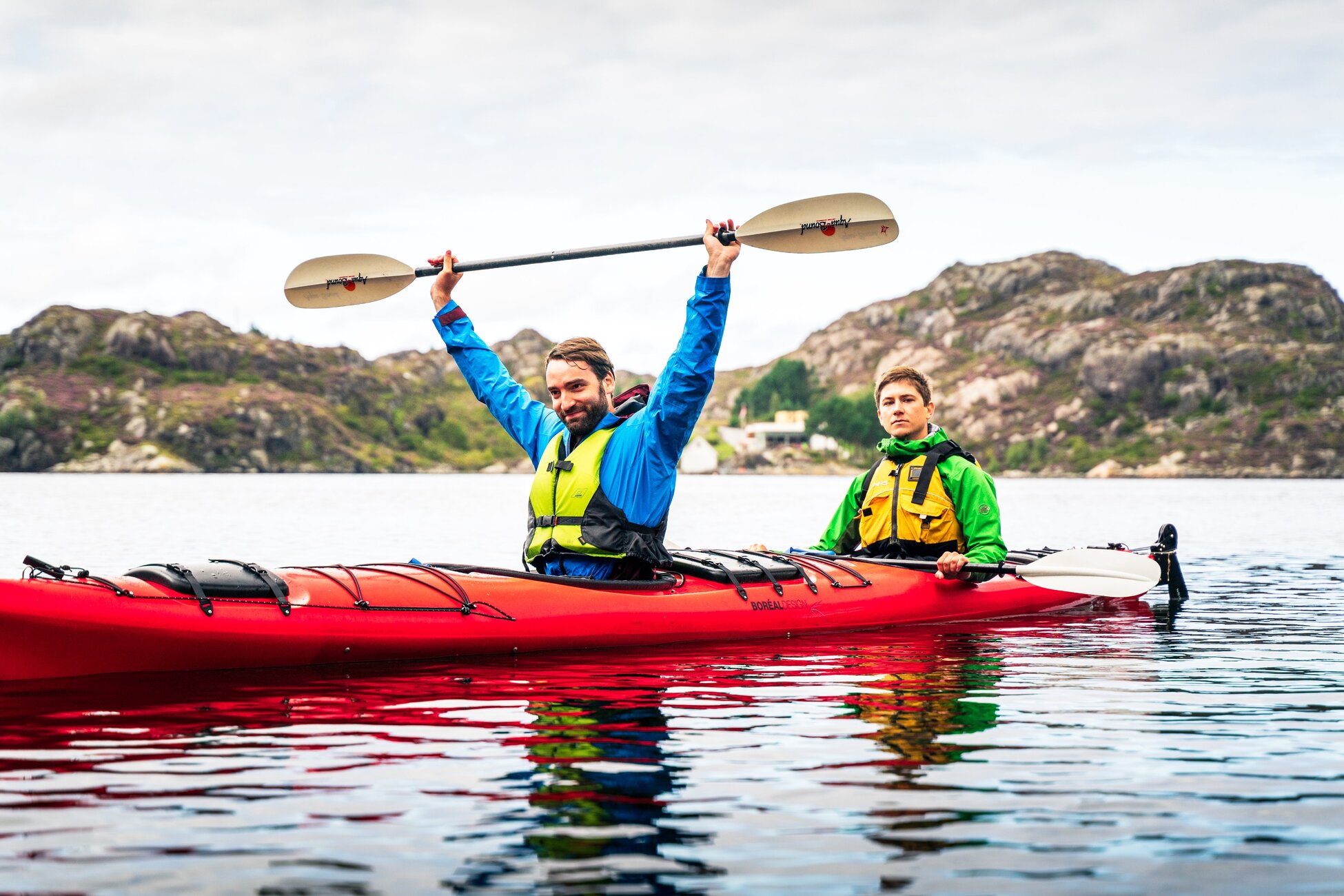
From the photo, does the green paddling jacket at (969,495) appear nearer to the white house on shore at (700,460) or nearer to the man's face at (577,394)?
the man's face at (577,394)

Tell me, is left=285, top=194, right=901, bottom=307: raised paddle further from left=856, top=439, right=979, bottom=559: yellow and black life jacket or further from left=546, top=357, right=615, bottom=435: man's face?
left=856, top=439, right=979, bottom=559: yellow and black life jacket

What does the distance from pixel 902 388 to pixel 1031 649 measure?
221 centimetres

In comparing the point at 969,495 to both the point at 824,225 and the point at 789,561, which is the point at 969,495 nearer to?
the point at 789,561

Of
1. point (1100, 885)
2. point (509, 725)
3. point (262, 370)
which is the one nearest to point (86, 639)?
point (509, 725)

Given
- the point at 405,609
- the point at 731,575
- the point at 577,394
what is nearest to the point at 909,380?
the point at 731,575

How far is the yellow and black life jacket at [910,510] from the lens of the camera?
33.0 feet

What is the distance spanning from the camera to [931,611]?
1062cm

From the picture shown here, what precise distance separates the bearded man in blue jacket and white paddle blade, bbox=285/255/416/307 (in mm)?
2203

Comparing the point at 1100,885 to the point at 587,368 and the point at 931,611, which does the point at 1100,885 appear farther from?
the point at 931,611

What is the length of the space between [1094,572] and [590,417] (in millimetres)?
5987

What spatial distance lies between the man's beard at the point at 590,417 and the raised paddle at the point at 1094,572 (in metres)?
4.61

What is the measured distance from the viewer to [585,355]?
7.93 metres

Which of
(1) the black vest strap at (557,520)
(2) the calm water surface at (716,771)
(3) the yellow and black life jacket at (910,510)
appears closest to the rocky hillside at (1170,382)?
(3) the yellow and black life jacket at (910,510)

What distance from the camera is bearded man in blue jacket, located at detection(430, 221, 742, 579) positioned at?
24.9 ft
